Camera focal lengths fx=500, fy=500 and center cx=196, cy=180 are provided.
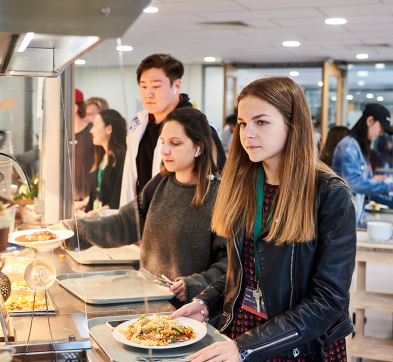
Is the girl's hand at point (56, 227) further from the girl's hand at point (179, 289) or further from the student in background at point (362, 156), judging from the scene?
the student in background at point (362, 156)

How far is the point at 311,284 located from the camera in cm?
130

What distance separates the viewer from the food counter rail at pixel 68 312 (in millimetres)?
1138

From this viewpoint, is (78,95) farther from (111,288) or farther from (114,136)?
(111,288)

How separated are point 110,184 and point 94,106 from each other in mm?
215

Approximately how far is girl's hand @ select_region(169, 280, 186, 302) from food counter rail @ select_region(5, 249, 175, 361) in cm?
11

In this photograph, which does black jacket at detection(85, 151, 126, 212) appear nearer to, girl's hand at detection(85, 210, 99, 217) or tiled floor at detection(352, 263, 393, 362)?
girl's hand at detection(85, 210, 99, 217)

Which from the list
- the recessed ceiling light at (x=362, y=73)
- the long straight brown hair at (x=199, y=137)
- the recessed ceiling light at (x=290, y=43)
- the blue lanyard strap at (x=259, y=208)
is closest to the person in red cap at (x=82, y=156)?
the blue lanyard strap at (x=259, y=208)

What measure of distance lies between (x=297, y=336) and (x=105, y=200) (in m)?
0.60

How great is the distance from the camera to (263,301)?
52.6 inches

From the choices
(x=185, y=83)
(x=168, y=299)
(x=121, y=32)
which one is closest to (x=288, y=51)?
(x=185, y=83)

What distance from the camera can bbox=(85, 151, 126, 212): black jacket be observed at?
49.6 inches

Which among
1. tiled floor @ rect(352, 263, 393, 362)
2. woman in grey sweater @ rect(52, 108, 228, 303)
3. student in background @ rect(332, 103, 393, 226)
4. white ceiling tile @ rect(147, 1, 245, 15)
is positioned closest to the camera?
woman in grey sweater @ rect(52, 108, 228, 303)

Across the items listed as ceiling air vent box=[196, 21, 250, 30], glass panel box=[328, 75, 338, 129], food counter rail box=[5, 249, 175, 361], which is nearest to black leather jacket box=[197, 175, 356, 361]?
food counter rail box=[5, 249, 175, 361]

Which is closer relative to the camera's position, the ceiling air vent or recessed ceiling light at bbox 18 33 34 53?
recessed ceiling light at bbox 18 33 34 53
